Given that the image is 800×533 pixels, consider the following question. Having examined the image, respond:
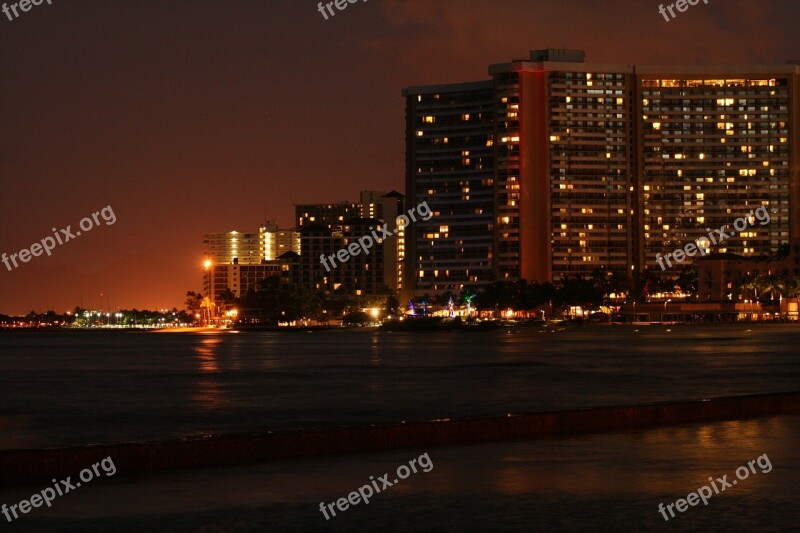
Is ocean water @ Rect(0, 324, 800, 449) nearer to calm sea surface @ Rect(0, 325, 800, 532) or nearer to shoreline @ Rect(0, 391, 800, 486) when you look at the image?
calm sea surface @ Rect(0, 325, 800, 532)

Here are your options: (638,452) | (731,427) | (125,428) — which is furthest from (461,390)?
(638,452)

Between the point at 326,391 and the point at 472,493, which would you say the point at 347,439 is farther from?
the point at 326,391

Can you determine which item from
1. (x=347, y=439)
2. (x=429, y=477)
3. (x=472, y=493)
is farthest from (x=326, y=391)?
(x=472, y=493)

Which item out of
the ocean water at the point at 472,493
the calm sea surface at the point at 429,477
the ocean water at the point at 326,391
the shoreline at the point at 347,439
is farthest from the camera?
the ocean water at the point at 326,391

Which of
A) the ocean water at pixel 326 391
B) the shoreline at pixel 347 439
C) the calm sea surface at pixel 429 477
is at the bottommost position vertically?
the ocean water at pixel 326 391

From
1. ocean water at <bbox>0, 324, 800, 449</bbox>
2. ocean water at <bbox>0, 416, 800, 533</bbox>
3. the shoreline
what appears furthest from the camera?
ocean water at <bbox>0, 324, 800, 449</bbox>

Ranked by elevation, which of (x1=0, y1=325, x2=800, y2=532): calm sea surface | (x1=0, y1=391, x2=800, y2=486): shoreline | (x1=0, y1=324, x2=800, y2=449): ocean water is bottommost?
(x1=0, y1=324, x2=800, y2=449): ocean water

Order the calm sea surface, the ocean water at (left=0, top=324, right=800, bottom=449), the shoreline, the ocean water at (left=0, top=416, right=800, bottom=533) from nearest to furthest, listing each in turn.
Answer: the ocean water at (left=0, top=416, right=800, bottom=533) < the calm sea surface < the shoreline < the ocean water at (left=0, top=324, right=800, bottom=449)

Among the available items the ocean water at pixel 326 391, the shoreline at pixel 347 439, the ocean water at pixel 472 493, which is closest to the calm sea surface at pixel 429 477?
the ocean water at pixel 472 493

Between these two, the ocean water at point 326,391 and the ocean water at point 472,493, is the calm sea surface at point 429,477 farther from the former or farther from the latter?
the ocean water at point 326,391

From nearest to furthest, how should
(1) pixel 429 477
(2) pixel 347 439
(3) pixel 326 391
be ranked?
(1) pixel 429 477
(2) pixel 347 439
(3) pixel 326 391

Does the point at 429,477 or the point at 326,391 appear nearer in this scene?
the point at 429,477

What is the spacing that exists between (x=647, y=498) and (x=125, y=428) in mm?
17642

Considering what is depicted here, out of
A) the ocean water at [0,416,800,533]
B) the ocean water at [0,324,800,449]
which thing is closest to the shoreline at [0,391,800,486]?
the ocean water at [0,416,800,533]
